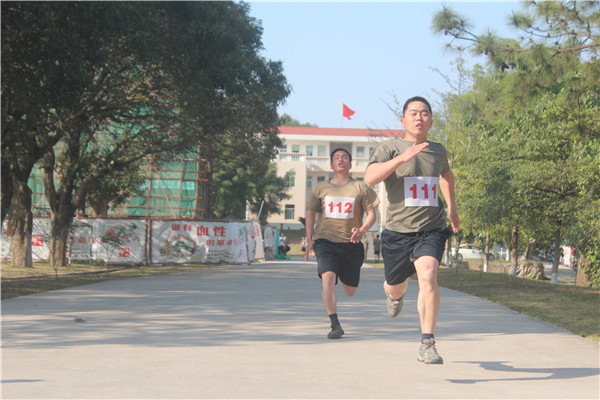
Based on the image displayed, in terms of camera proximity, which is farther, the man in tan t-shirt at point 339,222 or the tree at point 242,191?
the tree at point 242,191

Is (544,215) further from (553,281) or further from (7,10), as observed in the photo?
(7,10)

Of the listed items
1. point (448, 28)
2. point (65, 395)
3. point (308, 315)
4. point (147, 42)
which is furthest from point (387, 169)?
point (147, 42)

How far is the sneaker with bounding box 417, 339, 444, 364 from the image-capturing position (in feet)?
20.2

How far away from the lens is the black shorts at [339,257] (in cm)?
843

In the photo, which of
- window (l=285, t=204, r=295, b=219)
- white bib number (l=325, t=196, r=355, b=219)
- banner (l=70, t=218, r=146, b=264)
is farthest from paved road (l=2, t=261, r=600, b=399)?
window (l=285, t=204, r=295, b=219)

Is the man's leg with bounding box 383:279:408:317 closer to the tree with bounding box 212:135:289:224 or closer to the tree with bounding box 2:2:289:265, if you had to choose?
the tree with bounding box 2:2:289:265

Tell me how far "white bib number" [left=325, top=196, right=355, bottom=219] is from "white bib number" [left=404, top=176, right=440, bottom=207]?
1971 mm

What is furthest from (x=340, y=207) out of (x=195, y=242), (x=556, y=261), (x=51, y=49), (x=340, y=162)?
(x=195, y=242)

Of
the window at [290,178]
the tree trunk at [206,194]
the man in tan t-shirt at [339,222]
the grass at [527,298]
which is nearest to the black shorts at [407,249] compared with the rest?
the man in tan t-shirt at [339,222]

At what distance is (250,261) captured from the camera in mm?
33031

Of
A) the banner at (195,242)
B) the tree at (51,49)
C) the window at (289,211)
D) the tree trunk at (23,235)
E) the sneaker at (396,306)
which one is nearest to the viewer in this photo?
the sneaker at (396,306)

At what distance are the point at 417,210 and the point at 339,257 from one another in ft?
7.01

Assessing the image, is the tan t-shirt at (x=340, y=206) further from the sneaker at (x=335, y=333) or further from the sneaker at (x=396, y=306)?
the sneaker at (x=396, y=306)

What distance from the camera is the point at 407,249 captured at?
655 centimetres
